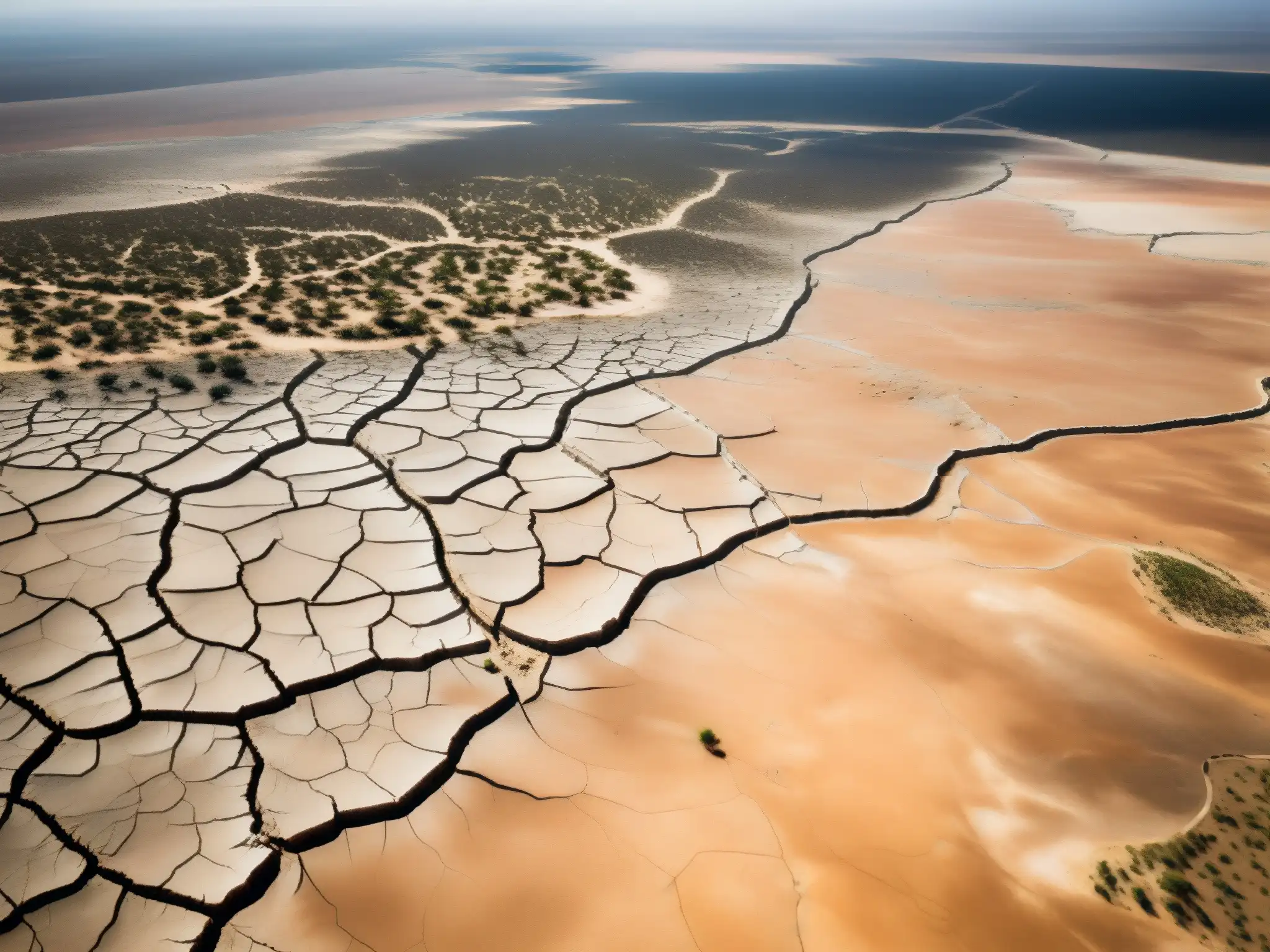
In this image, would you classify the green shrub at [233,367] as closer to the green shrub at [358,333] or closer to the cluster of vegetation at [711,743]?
the green shrub at [358,333]

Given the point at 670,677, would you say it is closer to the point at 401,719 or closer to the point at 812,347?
the point at 401,719

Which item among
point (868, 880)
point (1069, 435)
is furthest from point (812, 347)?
point (868, 880)

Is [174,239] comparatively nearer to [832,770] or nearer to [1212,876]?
[832,770]

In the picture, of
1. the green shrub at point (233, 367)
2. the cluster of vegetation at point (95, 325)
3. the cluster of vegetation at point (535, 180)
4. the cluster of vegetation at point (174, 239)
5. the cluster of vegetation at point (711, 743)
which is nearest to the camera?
the cluster of vegetation at point (711, 743)

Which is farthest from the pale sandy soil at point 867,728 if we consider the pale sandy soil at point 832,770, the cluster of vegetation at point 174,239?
the cluster of vegetation at point 174,239

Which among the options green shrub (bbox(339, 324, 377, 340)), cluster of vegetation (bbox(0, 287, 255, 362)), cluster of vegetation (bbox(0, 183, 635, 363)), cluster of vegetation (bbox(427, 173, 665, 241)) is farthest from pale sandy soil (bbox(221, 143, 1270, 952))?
cluster of vegetation (bbox(427, 173, 665, 241))

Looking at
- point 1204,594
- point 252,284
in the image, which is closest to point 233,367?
point 252,284

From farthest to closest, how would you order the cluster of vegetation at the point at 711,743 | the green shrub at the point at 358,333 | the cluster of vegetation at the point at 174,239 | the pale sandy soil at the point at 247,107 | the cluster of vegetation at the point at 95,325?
the pale sandy soil at the point at 247,107, the cluster of vegetation at the point at 174,239, the green shrub at the point at 358,333, the cluster of vegetation at the point at 95,325, the cluster of vegetation at the point at 711,743
